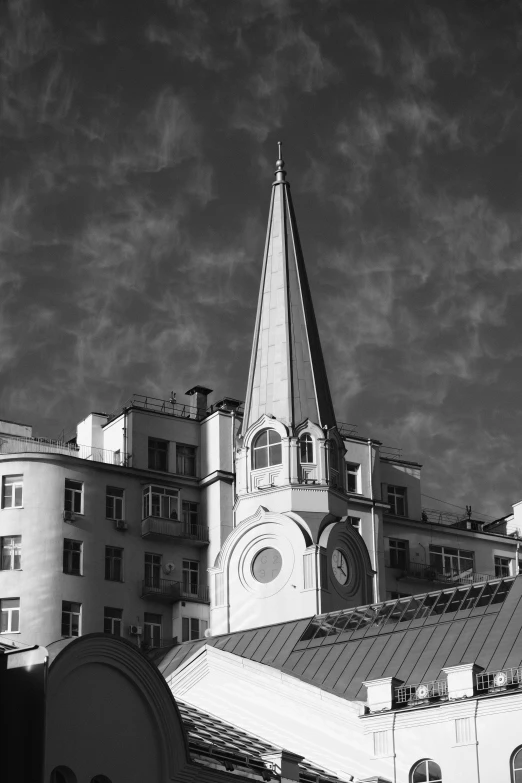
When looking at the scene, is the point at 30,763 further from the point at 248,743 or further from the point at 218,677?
the point at 218,677

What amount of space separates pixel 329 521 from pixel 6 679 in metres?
35.3

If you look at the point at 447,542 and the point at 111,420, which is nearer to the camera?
the point at 111,420

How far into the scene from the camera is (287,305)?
6850 cm

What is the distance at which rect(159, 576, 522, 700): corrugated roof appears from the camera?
50.7 m

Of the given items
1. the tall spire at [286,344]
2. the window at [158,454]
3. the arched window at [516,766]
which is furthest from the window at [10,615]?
the arched window at [516,766]

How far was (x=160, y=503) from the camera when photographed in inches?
3125

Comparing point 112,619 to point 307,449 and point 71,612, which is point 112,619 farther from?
point 307,449

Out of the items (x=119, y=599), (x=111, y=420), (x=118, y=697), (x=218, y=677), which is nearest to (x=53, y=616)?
(x=119, y=599)

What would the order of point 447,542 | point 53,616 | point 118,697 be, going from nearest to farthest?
point 118,697 < point 53,616 < point 447,542

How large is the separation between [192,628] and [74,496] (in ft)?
28.3

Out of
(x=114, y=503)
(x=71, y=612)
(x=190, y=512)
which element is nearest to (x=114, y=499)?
(x=114, y=503)

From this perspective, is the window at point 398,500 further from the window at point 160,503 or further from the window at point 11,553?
the window at point 11,553

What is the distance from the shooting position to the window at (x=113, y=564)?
251 feet

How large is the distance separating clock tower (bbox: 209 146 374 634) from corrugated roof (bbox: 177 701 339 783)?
1130cm
